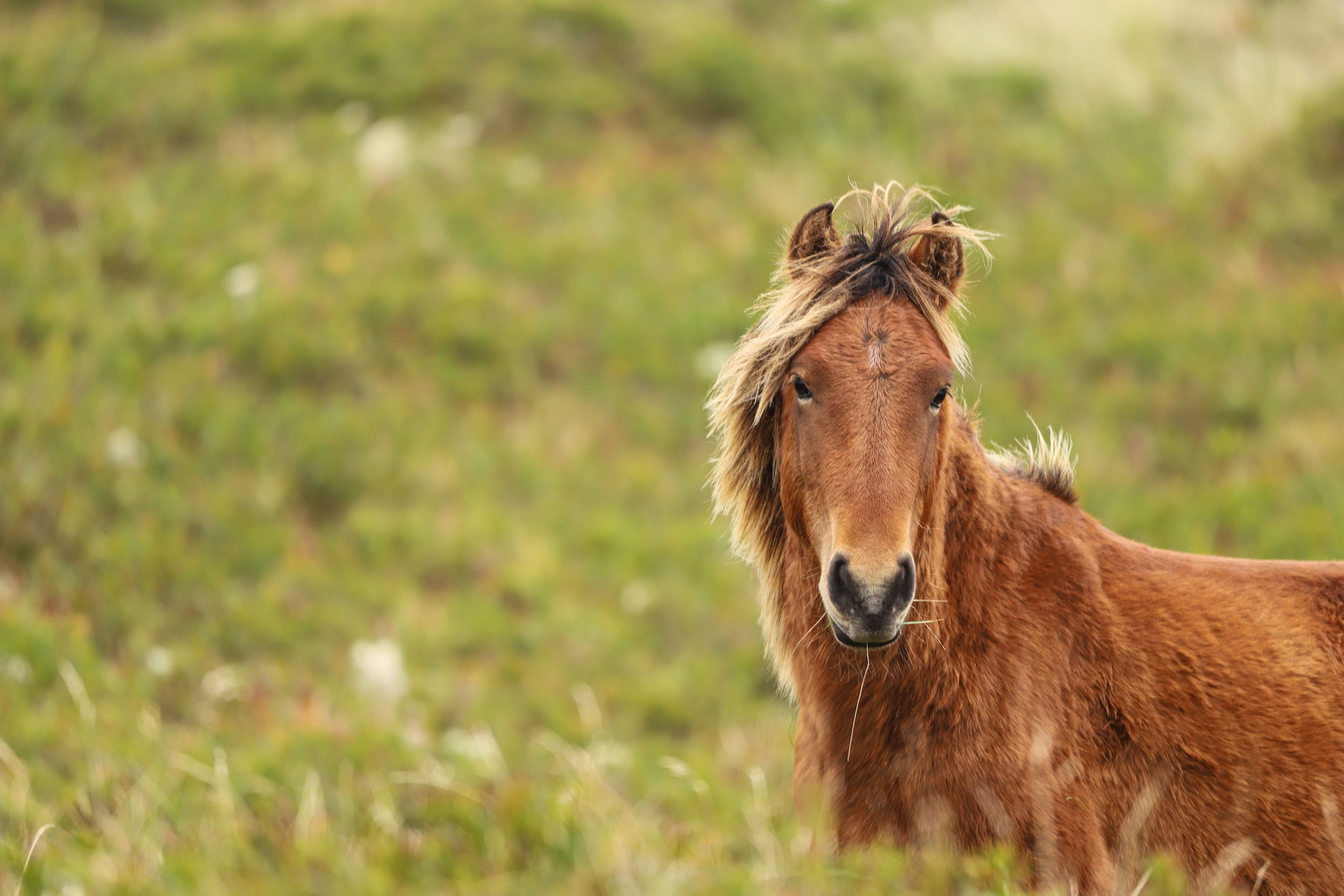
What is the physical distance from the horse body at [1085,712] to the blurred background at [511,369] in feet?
0.90

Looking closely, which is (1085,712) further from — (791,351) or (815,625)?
(791,351)

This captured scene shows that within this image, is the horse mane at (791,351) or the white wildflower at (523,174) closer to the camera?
the horse mane at (791,351)

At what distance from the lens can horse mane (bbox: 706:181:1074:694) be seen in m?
3.22

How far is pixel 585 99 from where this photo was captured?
10664mm

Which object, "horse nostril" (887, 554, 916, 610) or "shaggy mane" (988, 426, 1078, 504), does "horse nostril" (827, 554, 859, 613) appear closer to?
"horse nostril" (887, 554, 916, 610)

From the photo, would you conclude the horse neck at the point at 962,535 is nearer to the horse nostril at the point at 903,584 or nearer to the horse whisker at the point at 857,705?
the horse whisker at the point at 857,705

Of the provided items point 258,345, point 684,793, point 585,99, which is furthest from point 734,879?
point 585,99

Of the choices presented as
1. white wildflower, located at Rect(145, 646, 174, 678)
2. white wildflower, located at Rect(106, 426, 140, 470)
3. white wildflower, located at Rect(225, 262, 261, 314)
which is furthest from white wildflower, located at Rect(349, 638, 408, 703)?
white wildflower, located at Rect(225, 262, 261, 314)

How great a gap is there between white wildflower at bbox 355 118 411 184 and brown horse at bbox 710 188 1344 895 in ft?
23.6

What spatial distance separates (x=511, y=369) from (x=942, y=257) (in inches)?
223

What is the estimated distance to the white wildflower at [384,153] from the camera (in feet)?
31.9

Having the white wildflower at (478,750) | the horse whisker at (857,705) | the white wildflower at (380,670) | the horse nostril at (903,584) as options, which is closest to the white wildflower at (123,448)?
the white wildflower at (380,670)

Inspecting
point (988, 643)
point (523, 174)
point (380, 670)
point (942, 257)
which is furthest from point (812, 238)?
point (523, 174)

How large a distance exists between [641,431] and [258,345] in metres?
2.85
